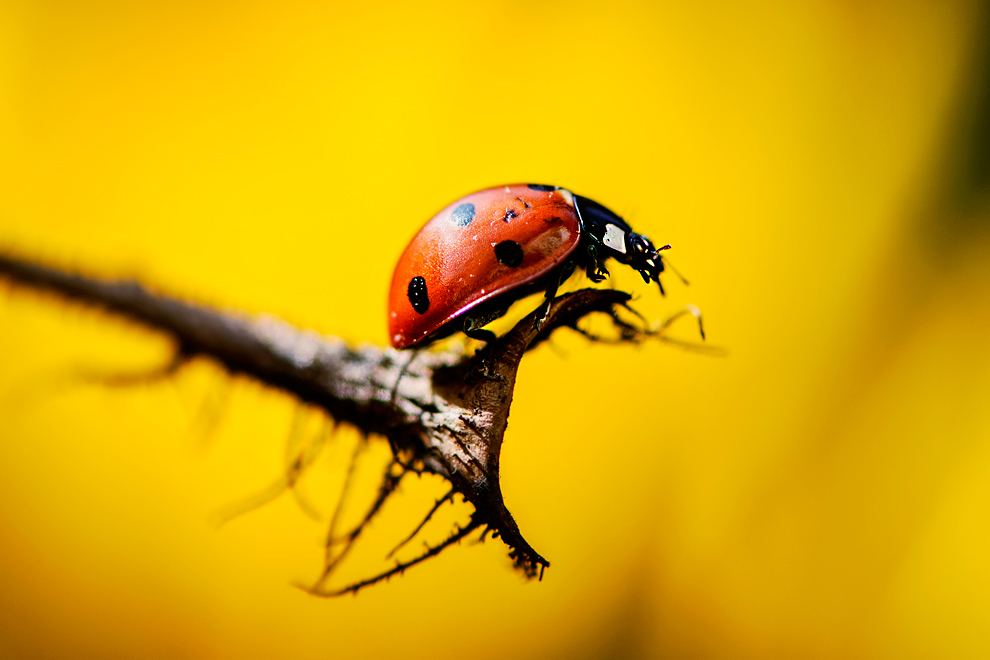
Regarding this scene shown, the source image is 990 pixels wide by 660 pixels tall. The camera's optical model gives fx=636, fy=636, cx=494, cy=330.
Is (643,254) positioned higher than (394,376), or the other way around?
(643,254)

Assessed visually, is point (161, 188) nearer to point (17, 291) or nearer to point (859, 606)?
point (17, 291)

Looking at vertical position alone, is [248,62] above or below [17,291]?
above

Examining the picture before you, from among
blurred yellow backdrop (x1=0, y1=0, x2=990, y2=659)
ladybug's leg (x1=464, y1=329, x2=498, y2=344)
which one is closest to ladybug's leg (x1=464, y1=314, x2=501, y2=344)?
ladybug's leg (x1=464, y1=329, x2=498, y2=344)

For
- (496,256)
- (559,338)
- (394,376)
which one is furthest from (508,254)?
(559,338)

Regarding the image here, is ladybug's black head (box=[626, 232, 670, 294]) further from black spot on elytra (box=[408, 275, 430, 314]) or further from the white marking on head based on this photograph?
black spot on elytra (box=[408, 275, 430, 314])

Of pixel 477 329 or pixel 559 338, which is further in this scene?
pixel 559 338

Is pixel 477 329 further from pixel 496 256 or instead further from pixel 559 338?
pixel 559 338

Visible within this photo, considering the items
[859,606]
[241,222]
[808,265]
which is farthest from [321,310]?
[859,606]
